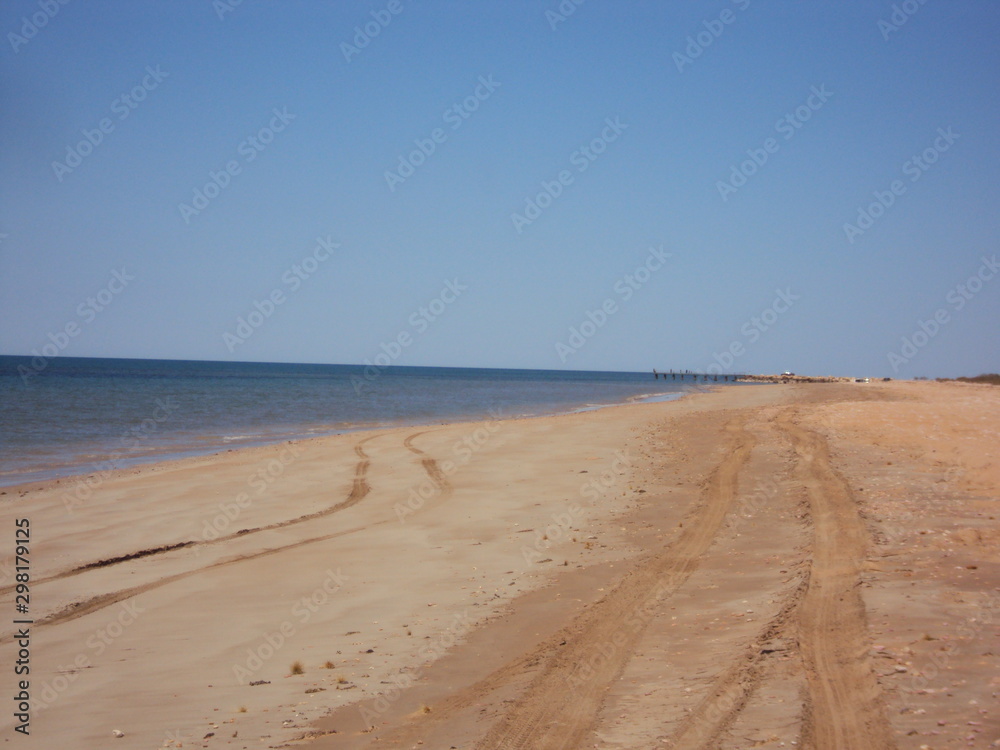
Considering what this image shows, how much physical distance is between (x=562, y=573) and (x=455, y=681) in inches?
138

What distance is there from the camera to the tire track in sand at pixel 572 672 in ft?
17.9

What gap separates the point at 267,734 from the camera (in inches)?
233

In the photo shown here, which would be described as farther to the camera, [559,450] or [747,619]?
[559,450]

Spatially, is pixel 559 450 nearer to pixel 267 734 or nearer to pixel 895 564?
pixel 895 564

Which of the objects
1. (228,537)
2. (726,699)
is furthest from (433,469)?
(726,699)

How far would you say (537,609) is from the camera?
339 inches

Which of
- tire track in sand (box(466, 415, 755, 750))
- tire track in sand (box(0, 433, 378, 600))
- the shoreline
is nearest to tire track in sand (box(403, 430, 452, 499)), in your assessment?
tire track in sand (box(0, 433, 378, 600))

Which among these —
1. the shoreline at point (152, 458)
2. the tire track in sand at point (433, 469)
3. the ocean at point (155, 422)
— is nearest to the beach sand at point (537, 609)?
the tire track in sand at point (433, 469)

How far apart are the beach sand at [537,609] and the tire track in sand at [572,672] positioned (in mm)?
33

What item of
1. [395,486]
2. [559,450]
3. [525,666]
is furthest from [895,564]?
[559,450]

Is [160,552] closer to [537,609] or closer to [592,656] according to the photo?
[537,609]

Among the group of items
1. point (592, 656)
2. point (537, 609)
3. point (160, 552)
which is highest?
point (160, 552)

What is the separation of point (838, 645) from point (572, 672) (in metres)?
2.30

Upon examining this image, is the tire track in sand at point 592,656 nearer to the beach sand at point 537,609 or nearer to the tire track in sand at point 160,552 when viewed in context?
the beach sand at point 537,609
